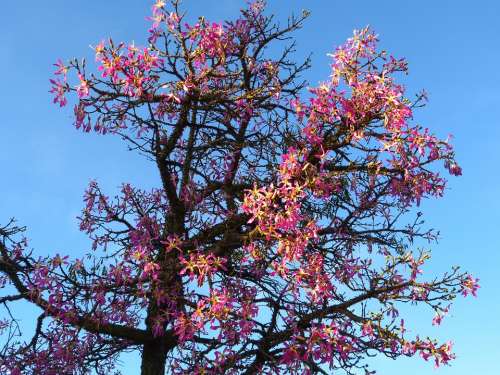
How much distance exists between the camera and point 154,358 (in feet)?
38.7

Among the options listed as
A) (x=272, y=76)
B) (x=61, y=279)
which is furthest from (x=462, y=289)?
(x=61, y=279)

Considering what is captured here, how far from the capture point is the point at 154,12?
34.9ft

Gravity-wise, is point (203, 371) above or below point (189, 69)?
below

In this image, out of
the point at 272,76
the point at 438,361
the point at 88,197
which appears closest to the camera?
the point at 438,361

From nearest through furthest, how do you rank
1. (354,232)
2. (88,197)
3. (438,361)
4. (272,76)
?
(438,361)
(354,232)
(272,76)
(88,197)

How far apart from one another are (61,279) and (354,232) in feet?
17.0

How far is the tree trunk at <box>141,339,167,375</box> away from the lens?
1173cm

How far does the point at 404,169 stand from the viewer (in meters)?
10.7

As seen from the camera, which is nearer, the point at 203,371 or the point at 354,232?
the point at 203,371

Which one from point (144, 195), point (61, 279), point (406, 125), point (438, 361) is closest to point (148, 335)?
point (61, 279)

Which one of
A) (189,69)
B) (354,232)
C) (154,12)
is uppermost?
(154,12)

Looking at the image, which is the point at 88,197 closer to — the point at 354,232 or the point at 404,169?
the point at 354,232

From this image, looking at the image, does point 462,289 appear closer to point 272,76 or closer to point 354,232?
point 354,232

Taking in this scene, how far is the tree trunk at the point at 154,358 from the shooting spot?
38.5ft
